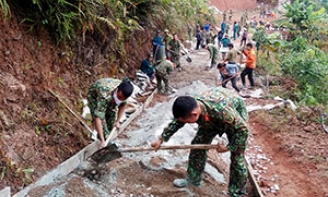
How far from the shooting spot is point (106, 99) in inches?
178

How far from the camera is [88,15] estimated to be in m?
6.69

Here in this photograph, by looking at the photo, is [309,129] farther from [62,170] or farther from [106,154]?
[62,170]

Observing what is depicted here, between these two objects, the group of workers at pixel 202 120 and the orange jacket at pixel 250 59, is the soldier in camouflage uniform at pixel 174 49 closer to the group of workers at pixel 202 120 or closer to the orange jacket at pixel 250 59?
the orange jacket at pixel 250 59

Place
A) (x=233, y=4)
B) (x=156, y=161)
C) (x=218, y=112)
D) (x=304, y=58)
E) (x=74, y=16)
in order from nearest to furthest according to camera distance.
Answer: (x=218, y=112) < (x=156, y=161) < (x=74, y=16) < (x=304, y=58) < (x=233, y=4)

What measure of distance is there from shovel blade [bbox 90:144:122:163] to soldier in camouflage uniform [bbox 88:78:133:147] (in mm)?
104

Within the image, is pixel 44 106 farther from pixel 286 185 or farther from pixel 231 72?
pixel 231 72

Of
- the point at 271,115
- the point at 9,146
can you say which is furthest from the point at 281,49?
the point at 9,146

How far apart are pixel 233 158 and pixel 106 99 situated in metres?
1.87

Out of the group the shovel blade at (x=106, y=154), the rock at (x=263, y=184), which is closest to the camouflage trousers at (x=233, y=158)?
the rock at (x=263, y=184)

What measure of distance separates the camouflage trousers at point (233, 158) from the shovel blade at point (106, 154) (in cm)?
102

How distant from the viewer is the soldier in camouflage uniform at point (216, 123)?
3395mm

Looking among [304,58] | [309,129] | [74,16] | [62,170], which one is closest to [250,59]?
[304,58]

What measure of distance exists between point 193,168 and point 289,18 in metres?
13.5

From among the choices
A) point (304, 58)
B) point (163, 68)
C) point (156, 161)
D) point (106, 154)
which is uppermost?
point (106, 154)
